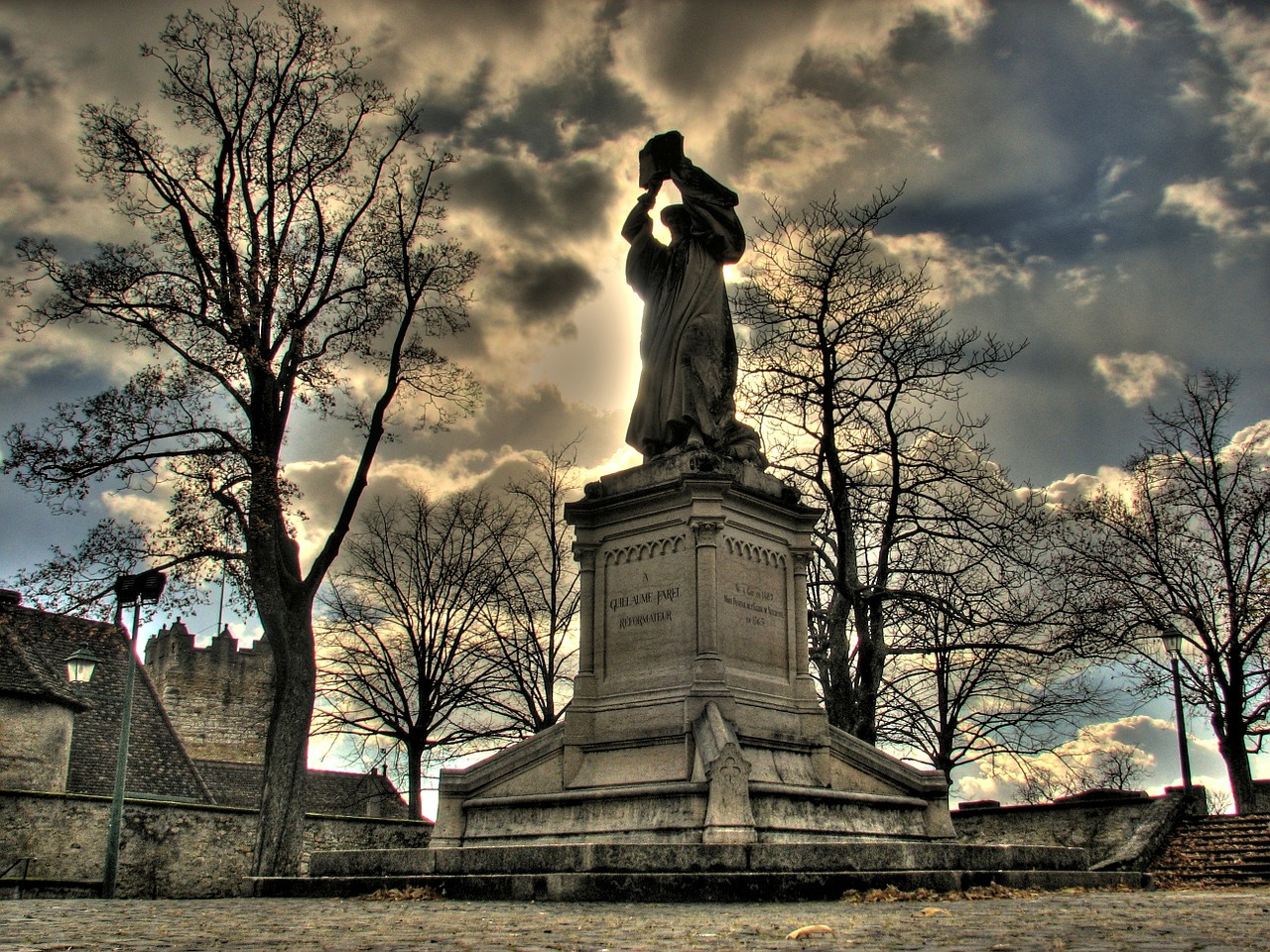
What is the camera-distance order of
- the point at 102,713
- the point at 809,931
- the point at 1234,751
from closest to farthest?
the point at 809,931
the point at 1234,751
the point at 102,713

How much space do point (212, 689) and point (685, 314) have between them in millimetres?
56997

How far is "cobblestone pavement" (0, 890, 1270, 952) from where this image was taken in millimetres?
5000

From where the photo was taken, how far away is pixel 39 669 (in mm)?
33500

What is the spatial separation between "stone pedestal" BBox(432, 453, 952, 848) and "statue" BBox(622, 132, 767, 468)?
2.14ft

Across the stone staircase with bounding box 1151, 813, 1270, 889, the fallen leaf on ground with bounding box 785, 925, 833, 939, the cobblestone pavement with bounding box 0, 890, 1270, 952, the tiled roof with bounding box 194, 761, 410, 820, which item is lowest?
the stone staircase with bounding box 1151, 813, 1270, 889

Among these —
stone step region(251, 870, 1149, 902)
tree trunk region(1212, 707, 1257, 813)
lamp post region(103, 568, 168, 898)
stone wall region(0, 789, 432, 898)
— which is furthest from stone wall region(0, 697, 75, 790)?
tree trunk region(1212, 707, 1257, 813)

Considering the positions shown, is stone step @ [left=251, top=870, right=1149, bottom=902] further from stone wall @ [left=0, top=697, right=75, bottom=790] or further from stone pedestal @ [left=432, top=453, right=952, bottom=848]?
stone wall @ [left=0, top=697, right=75, bottom=790]

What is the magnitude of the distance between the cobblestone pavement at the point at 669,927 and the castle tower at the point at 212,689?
56.9m

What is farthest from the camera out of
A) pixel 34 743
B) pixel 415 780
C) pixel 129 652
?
pixel 34 743

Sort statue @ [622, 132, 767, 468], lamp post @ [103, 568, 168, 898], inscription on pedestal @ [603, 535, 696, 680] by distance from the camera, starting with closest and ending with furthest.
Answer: inscription on pedestal @ [603, 535, 696, 680] → statue @ [622, 132, 767, 468] → lamp post @ [103, 568, 168, 898]

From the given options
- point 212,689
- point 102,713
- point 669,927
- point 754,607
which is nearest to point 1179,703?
point 754,607

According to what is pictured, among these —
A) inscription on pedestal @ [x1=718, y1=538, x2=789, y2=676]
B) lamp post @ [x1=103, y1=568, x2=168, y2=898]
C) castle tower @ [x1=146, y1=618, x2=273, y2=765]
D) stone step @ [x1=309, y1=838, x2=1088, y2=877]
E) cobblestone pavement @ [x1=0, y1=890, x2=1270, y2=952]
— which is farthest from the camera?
castle tower @ [x1=146, y1=618, x2=273, y2=765]

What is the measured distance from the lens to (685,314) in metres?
13.5

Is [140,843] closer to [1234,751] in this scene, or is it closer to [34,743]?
[34,743]
